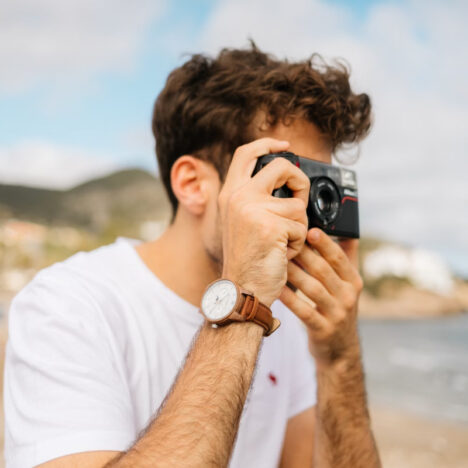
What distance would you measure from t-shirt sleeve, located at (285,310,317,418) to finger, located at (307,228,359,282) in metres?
0.51

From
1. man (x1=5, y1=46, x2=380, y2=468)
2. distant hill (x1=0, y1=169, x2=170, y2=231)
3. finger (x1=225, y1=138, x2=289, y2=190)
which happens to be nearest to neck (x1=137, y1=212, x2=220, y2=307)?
man (x1=5, y1=46, x2=380, y2=468)

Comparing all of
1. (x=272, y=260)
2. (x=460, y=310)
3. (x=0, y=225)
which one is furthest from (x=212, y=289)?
(x=0, y=225)

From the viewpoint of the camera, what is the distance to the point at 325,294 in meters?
1.68

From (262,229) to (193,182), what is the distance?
0.73m

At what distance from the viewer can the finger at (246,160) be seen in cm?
154

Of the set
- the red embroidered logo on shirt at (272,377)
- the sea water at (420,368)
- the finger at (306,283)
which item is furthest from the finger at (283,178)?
the sea water at (420,368)

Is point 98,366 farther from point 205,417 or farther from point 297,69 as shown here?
point 297,69

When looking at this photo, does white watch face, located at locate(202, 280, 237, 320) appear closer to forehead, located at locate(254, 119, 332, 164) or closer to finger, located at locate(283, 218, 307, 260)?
→ finger, located at locate(283, 218, 307, 260)

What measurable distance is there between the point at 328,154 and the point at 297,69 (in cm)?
37

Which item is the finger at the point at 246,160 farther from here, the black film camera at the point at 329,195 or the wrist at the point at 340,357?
the wrist at the point at 340,357

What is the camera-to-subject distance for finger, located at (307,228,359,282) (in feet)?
5.37

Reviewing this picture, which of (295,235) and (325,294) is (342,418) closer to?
(325,294)

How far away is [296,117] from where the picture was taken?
2.00 meters

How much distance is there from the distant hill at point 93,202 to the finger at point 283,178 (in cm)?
8270
